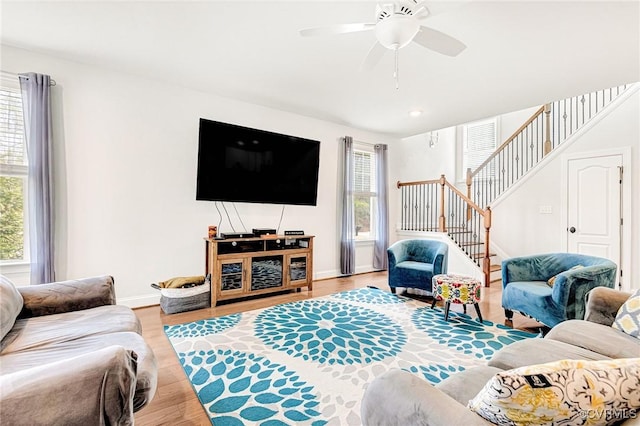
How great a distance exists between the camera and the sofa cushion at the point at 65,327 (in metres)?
1.54

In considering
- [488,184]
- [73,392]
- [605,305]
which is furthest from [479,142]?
[73,392]

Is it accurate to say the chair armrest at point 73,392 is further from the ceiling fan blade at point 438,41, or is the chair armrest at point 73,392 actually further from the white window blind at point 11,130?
the white window blind at point 11,130

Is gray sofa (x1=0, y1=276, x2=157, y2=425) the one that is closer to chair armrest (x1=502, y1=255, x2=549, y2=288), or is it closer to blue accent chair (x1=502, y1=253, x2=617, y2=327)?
blue accent chair (x1=502, y1=253, x2=617, y2=327)

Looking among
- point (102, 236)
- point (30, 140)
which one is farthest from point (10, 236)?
point (30, 140)

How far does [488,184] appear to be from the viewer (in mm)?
6320

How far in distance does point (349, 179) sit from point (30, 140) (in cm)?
398

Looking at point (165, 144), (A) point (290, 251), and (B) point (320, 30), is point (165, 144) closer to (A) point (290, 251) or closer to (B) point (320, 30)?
(A) point (290, 251)

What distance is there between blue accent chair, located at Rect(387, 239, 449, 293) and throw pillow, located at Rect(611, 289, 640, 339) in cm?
199

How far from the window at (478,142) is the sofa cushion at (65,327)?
7.22m

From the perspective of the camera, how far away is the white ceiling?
2256 mm

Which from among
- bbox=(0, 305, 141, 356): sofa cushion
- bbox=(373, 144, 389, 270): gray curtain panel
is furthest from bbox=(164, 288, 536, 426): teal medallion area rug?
bbox=(373, 144, 389, 270): gray curtain panel

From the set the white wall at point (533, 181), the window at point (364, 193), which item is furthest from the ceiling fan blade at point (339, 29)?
the white wall at point (533, 181)

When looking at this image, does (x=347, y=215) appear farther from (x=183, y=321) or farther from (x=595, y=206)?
(x=595, y=206)

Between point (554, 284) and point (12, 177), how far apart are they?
5066 mm
